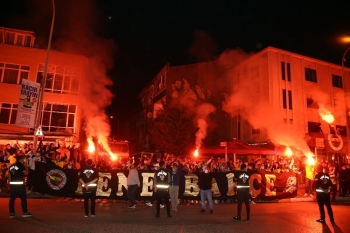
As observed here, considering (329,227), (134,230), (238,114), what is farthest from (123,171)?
(238,114)

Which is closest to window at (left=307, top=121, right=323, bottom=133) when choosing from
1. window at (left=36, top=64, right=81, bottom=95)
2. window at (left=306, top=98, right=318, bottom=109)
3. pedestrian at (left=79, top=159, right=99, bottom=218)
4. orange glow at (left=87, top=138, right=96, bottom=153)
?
window at (left=306, top=98, right=318, bottom=109)

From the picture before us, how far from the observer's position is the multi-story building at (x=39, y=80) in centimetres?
2406

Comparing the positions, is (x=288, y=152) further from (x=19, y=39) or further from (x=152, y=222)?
(x=19, y=39)

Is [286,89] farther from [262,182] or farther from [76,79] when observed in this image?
[76,79]

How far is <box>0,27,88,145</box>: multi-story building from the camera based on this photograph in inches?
947

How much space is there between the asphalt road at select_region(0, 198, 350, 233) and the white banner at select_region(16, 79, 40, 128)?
182 inches

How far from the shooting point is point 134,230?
23.5ft

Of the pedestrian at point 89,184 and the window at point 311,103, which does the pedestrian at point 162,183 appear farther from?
the window at point 311,103

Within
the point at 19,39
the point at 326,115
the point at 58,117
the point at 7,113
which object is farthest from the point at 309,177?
the point at 19,39

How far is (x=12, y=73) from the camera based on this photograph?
24.5 metres

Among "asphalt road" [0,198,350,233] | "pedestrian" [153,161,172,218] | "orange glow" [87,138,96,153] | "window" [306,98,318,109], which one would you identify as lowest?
"asphalt road" [0,198,350,233]

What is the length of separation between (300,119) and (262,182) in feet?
56.9

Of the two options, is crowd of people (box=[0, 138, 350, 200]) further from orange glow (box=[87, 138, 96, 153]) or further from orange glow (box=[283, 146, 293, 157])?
orange glow (box=[87, 138, 96, 153])

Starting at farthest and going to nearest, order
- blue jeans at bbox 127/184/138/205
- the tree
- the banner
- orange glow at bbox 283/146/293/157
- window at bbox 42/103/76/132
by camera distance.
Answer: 1. the tree
2. window at bbox 42/103/76/132
3. orange glow at bbox 283/146/293/157
4. the banner
5. blue jeans at bbox 127/184/138/205
